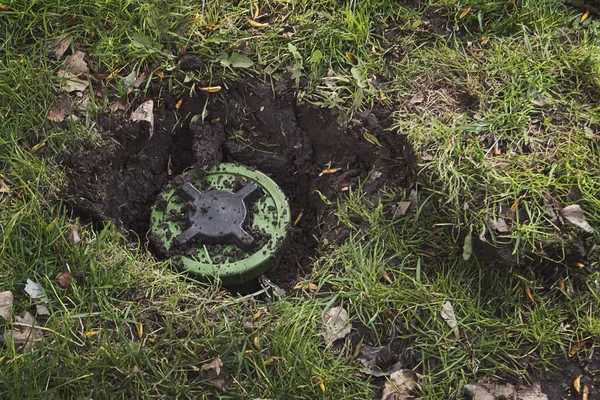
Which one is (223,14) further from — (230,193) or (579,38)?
(579,38)

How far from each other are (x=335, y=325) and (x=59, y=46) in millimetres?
1697

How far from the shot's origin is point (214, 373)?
248 centimetres

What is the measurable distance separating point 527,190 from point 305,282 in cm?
93

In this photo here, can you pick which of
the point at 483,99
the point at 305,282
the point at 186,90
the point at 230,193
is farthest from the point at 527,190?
the point at 186,90

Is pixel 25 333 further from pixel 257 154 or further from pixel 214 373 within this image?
pixel 257 154

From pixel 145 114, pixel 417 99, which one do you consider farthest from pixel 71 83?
pixel 417 99

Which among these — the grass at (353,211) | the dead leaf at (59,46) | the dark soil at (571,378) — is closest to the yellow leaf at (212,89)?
the grass at (353,211)

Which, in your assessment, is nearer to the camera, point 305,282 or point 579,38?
point 305,282

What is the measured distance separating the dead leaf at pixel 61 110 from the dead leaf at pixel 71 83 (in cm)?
3

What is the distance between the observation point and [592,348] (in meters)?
→ 2.62

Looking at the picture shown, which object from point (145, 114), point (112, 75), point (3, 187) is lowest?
point (3, 187)

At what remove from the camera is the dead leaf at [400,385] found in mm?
2482

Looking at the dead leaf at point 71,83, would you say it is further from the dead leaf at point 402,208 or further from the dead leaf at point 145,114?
the dead leaf at point 402,208

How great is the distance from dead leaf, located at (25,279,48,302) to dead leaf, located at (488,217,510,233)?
5.51 ft
